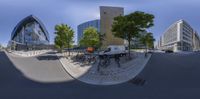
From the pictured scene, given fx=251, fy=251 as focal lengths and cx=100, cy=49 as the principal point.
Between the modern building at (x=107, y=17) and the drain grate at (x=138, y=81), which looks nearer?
the drain grate at (x=138, y=81)

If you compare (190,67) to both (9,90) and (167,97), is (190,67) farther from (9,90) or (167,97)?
(9,90)

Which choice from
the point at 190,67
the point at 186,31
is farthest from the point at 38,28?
the point at 190,67

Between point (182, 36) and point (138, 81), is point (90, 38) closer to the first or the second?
point (138, 81)

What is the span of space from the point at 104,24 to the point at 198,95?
1692 inches

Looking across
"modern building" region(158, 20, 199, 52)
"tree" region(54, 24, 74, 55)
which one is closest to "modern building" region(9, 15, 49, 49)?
"modern building" region(158, 20, 199, 52)

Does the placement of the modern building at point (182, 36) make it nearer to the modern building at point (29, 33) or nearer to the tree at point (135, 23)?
the modern building at point (29, 33)

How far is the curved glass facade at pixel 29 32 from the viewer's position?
11471cm

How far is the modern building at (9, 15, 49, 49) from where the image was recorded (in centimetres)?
11450

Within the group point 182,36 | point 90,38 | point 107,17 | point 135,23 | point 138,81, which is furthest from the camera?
point 182,36

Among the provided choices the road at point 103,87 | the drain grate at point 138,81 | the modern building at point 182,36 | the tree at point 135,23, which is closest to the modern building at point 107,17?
the tree at point 135,23

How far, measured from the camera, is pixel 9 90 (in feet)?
49.0

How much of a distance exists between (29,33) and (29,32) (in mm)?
1125

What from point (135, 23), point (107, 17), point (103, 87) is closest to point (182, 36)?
point (107, 17)

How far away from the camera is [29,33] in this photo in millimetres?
125188
